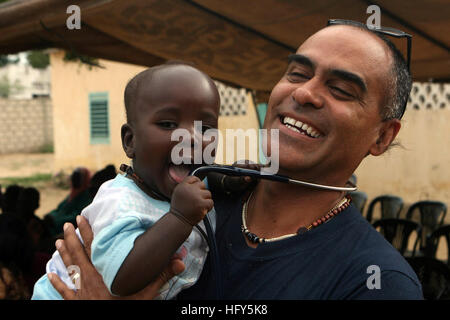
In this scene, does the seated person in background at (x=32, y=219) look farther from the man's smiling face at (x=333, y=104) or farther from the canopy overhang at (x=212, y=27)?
the man's smiling face at (x=333, y=104)

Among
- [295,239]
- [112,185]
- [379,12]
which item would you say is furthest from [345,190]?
[379,12]

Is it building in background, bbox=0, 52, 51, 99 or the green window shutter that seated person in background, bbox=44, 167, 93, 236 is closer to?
the green window shutter

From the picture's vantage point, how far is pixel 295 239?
1221 mm

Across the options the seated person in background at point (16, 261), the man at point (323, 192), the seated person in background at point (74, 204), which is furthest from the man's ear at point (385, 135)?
the seated person in background at point (74, 204)

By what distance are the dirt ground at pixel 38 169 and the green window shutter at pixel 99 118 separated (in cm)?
183

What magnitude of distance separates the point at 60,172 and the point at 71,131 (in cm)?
130

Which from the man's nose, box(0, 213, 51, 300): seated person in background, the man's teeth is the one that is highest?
the man's nose

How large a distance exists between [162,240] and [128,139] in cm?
41

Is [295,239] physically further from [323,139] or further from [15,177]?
[15,177]

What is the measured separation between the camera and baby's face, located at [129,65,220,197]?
1266 mm

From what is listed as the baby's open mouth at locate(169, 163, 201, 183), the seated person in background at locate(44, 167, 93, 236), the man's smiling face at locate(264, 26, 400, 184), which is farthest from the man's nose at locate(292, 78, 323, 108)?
the seated person in background at locate(44, 167, 93, 236)

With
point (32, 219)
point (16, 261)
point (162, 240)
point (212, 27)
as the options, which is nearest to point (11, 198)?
point (32, 219)

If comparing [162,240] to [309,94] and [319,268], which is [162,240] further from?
[309,94]

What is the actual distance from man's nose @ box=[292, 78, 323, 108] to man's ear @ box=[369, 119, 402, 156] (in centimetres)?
24
